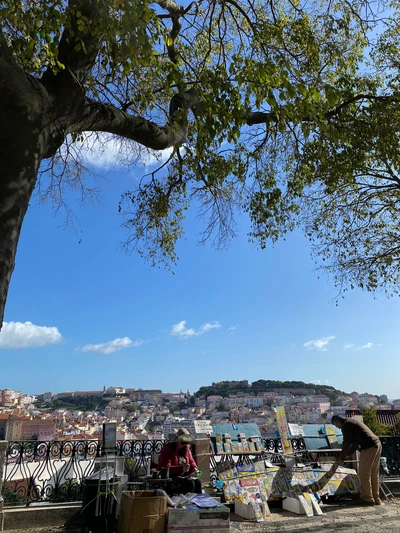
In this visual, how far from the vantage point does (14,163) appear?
3.63 meters

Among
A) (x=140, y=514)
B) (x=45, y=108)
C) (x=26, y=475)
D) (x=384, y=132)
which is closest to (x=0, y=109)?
(x=45, y=108)

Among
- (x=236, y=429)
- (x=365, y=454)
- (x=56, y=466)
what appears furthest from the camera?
(x=236, y=429)

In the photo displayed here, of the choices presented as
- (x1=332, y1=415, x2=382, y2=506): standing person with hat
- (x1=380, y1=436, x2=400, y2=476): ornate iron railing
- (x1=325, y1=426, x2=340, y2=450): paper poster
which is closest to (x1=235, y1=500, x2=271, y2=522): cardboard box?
(x1=332, y1=415, x2=382, y2=506): standing person with hat

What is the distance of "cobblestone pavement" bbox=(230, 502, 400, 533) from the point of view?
6.30 m

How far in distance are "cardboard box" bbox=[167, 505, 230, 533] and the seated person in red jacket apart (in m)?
1.22

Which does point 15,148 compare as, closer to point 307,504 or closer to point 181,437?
point 181,437

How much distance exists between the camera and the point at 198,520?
5.48 m

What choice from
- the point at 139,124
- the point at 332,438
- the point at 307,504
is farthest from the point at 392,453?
the point at 139,124

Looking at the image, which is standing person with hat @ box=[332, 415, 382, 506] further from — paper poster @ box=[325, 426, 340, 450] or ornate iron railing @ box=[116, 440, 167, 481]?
ornate iron railing @ box=[116, 440, 167, 481]

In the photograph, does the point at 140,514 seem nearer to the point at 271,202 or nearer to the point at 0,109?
the point at 0,109

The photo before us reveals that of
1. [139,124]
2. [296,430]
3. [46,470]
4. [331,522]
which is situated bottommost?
[331,522]

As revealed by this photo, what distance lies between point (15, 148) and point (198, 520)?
5.03 meters

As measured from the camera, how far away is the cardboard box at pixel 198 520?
5.43 metres

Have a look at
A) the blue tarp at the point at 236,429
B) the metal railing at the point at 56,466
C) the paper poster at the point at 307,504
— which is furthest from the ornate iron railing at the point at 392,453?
the metal railing at the point at 56,466
